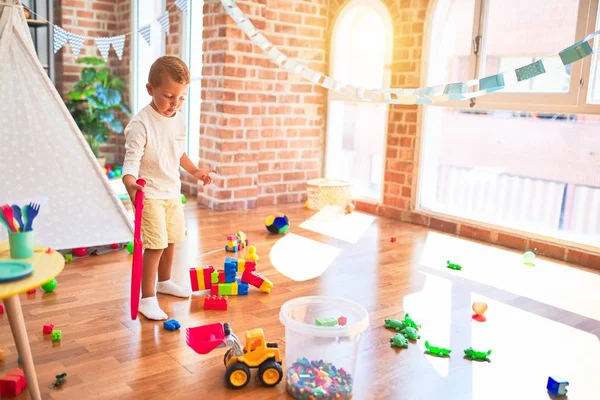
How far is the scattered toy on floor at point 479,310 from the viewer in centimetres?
233

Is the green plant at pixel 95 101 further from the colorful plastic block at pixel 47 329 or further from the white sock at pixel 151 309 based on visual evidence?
the colorful plastic block at pixel 47 329

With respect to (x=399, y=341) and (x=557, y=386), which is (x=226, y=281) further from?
(x=557, y=386)


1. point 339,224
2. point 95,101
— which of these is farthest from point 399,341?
point 95,101

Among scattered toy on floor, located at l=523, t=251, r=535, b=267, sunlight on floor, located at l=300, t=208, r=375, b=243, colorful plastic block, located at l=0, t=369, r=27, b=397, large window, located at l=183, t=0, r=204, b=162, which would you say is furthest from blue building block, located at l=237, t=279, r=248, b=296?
large window, located at l=183, t=0, r=204, b=162

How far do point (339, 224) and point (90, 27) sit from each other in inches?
142

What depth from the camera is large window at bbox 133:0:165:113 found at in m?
5.58

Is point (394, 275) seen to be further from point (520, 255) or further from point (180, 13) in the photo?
point (180, 13)

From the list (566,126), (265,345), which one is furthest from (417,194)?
(265,345)

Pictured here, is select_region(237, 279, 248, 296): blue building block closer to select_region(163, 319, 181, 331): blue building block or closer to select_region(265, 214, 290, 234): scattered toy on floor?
select_region(163, 319, 181, 331): blue building block

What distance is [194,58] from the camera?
504cm

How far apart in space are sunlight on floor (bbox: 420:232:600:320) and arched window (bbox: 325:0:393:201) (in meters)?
1.10

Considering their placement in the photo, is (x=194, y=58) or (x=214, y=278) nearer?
(x=214, y=278)

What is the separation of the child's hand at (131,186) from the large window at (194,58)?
2.99 metres

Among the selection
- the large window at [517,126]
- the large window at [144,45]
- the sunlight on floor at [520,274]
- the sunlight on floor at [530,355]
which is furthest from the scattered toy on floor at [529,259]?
the large window at [144,45]
